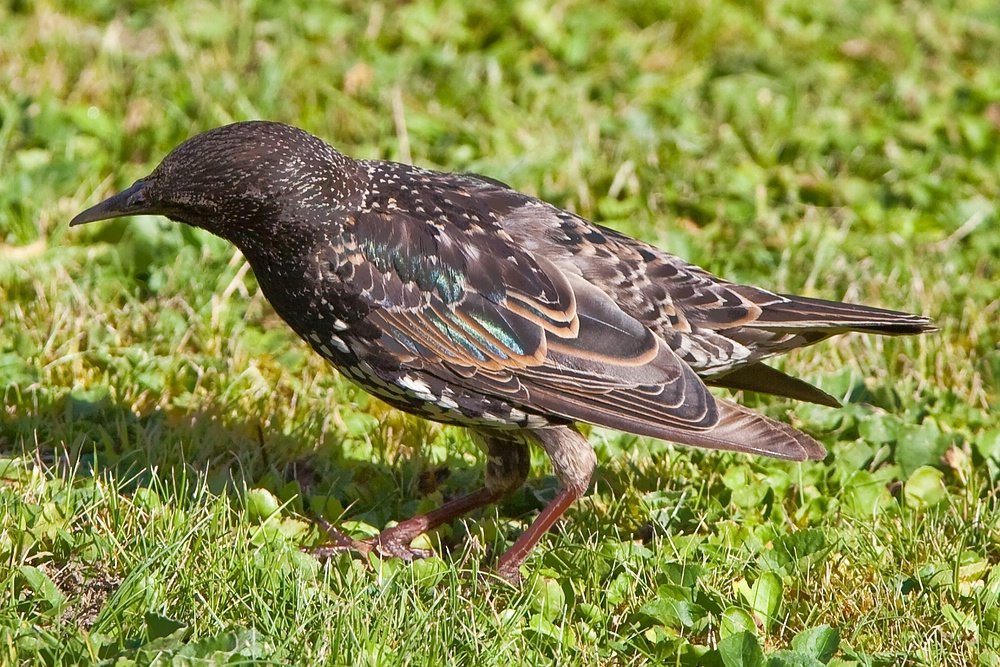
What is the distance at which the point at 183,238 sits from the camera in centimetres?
634

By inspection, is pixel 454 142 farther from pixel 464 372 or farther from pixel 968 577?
pixel 968 577

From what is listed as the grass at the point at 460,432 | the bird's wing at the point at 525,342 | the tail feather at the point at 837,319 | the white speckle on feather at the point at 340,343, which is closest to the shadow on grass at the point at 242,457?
the grass at the point at 460,432

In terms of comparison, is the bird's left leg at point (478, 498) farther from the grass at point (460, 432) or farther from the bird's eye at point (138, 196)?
the bird's eye at point (138, 196)

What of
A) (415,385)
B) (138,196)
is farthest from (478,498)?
(138,196)

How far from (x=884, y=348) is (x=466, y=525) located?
2186 mm

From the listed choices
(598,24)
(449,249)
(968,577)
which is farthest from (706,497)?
(598,24)

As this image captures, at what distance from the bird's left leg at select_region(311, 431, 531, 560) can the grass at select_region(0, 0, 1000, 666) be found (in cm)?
9

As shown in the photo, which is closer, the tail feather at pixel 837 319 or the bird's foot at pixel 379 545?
the bird's foot at pixel 379 545

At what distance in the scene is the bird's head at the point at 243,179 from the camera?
176 inches

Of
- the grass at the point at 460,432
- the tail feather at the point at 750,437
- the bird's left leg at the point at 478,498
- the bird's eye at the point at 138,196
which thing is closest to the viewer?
the grass at the point at 460,432

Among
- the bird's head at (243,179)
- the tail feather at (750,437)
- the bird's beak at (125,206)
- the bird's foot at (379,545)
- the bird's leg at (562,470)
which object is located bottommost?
the bird's foot at (379,545)

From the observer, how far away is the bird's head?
446 cm

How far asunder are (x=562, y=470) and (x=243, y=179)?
147 cm

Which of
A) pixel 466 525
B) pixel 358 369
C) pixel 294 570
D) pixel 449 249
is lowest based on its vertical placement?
pixel 466 525
